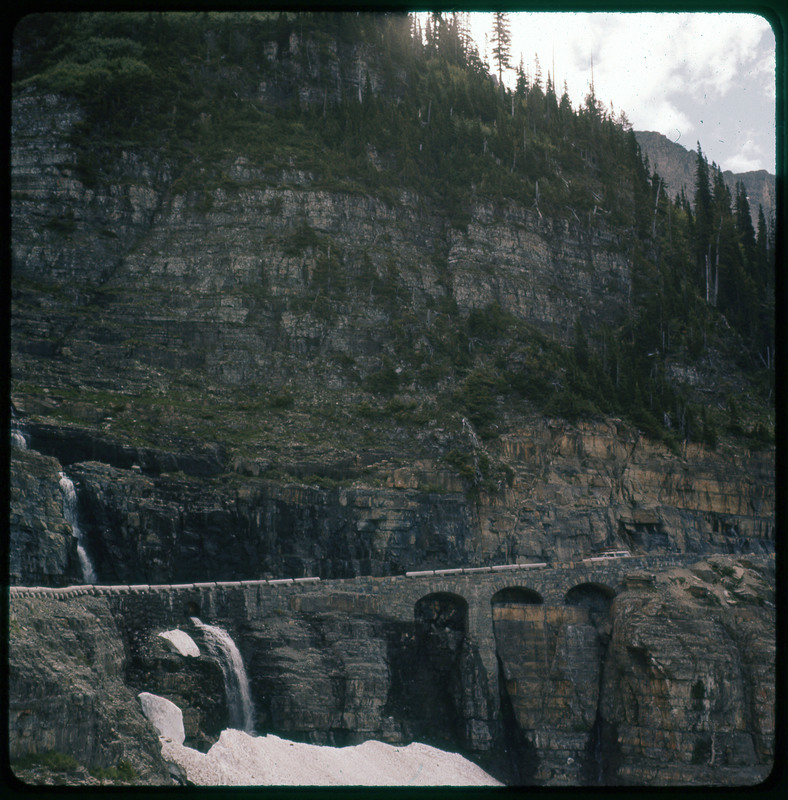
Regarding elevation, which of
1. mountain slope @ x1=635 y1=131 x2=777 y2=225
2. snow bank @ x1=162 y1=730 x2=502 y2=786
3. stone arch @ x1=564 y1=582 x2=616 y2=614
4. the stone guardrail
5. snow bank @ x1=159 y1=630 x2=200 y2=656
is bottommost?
snow bank @ x1=162 y1=730 x2=502 y2=786

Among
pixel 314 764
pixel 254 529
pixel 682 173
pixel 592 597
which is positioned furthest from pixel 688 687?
pixel 682 173

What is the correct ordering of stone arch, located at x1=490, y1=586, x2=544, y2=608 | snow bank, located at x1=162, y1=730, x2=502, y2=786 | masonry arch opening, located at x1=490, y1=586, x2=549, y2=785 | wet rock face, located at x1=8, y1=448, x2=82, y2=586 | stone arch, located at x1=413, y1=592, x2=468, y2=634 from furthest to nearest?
stone arch, located at x1=490, y1=586, x2=544, y2=608
stone arch, located at x1=413, y1=592, x2=468, y2=634
masonry arch opening, located at x1=490, y1=586, x2=549, y2=785
wet rock face, located at x1=8, y1=448, x2=82, y2=586
snow bank, located at x1=162, y1=730, x2=502, y2=786

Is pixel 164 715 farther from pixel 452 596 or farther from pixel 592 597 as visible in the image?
pixel 592 597

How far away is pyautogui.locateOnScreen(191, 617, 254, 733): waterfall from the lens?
34875 mm

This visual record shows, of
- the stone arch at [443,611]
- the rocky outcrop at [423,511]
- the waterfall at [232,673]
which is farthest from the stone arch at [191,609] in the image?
the stone arch at [443,611]

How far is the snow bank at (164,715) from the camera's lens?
31.2 metres

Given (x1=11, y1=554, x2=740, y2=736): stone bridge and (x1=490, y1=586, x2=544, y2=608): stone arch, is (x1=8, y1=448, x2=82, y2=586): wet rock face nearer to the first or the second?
(x1=11, y1=554, x2=740, y2=736): stone bridge

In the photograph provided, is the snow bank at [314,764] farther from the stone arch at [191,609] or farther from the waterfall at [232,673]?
the stone arch at [191,609]

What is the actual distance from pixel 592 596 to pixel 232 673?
640 inches

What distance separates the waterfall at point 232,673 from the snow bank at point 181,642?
667mm

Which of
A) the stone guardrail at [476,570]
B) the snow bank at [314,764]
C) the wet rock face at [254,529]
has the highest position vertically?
the wet rock face at [254,529]

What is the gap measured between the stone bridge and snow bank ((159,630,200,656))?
0.44 meters

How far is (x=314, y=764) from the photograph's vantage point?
34.4m

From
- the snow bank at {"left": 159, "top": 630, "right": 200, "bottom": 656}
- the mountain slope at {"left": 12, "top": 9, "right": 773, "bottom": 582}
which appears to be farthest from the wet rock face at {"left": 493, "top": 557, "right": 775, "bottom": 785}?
the snow bank at {"left": 159, "top": 630, "right": 200, "bottom": 656}
